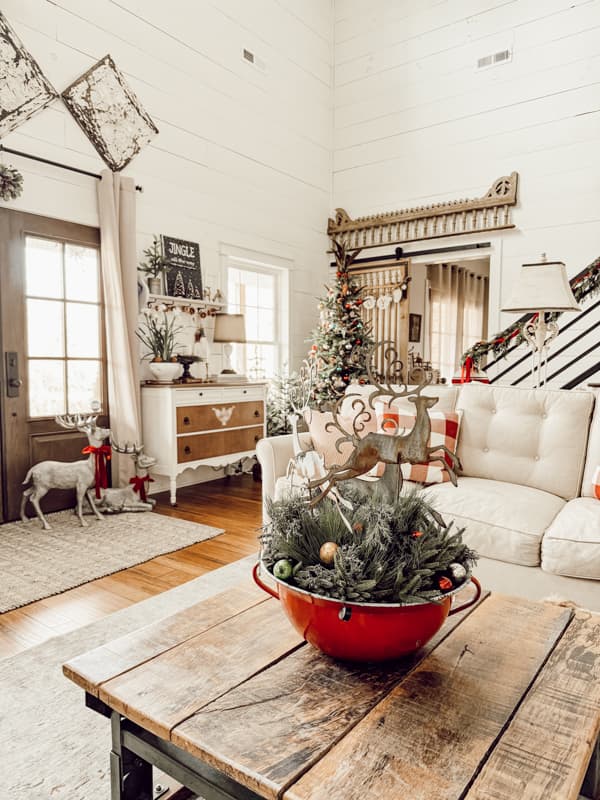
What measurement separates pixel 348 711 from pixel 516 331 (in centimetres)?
427

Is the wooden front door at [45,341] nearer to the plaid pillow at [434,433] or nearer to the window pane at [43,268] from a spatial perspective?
the window pane at [43,268]

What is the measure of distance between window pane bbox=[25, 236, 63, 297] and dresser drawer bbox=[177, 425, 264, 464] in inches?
54.4

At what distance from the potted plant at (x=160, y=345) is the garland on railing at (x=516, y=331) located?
244 centimetres

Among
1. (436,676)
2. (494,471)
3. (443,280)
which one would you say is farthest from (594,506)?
(443,280)

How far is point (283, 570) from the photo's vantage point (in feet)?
3.58

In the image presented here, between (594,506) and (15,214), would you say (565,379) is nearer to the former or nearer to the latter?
(594,506)

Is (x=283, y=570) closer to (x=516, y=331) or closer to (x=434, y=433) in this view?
(x=434, y=433)

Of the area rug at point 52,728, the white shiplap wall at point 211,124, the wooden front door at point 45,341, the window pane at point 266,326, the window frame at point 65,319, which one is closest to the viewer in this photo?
the area rug at point 52,728

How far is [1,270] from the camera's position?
3.54m

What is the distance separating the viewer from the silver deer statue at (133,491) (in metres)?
3.89

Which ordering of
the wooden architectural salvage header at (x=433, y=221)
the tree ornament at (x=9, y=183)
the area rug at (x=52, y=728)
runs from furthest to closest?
the wooden architectural salvage header at (x=433, y=221)
the tree ornament at (x=9, y=183)
the area rug at (x=52, y=728)

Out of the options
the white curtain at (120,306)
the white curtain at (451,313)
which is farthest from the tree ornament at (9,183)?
the white curtain at (451,313)

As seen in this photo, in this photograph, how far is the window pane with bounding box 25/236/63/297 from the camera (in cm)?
372

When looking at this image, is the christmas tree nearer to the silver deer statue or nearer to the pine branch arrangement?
the silver deer statue
